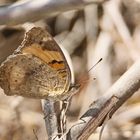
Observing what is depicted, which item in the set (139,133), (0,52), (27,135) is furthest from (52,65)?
(0,52)

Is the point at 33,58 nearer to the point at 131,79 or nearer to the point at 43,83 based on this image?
the point at 43,83

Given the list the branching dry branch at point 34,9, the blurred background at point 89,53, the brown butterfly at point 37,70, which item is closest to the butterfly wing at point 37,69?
the brown butterfly at point 37,70

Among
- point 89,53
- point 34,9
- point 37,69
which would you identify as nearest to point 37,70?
point 37,69

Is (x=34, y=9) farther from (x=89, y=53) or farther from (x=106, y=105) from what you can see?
(x=89, y=53)

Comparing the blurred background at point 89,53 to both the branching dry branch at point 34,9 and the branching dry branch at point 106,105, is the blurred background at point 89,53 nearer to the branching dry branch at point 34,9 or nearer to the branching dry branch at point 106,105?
the branching dry branch at point 34,9

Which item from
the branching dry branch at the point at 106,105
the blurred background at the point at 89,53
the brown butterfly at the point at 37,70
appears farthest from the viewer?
the blurred background at the point at 89,53

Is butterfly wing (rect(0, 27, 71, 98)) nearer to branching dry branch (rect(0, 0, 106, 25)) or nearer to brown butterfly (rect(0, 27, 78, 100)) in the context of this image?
brown butterfly (rect(0, 27, 78, 100))

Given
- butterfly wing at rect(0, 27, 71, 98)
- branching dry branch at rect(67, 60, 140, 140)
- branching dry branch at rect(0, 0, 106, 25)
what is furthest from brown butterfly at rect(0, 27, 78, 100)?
branching dry branch at rect(67, 60, 140, 140)
